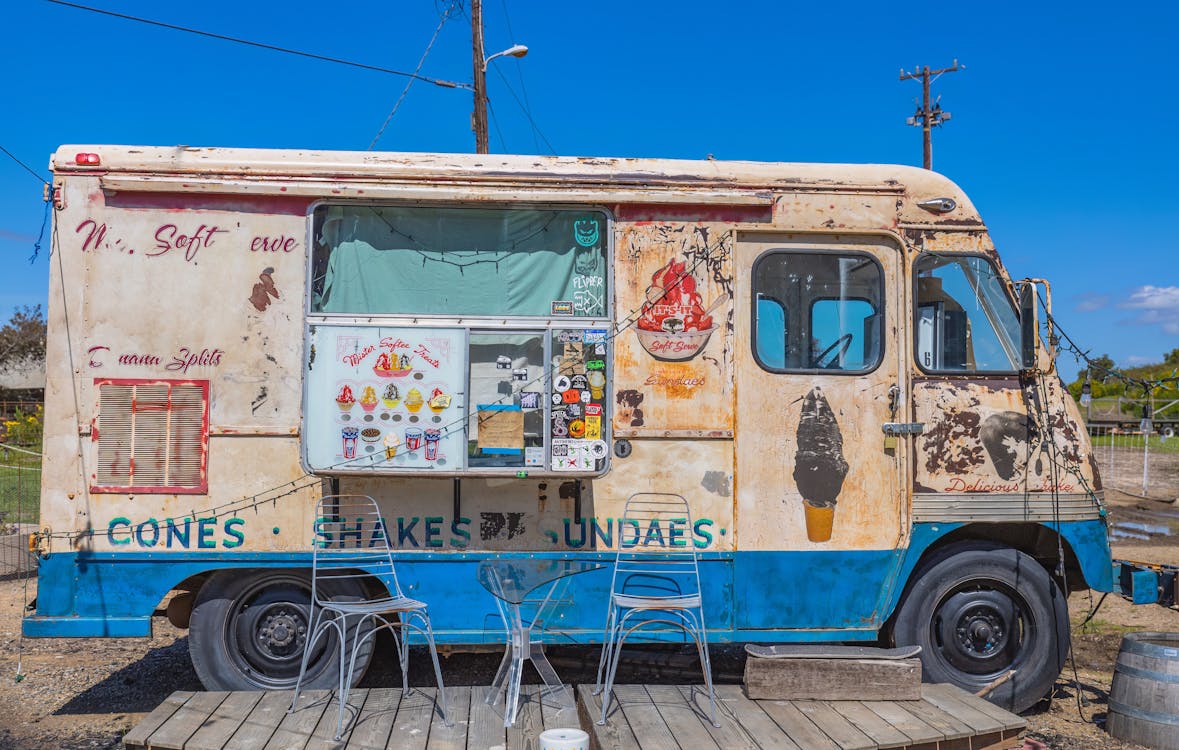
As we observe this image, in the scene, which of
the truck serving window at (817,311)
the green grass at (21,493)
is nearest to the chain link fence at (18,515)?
the green grass at (21,493)

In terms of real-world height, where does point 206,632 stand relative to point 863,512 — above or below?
below

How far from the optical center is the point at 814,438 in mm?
5574

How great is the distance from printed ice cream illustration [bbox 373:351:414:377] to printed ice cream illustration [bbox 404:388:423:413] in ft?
0.36

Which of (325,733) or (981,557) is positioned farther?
(981,557)

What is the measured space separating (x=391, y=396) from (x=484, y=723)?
175 centimetres

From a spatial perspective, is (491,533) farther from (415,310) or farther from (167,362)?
(167,362)

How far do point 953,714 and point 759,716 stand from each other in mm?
957

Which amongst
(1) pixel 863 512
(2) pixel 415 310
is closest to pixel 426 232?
(2) pixel 415 310

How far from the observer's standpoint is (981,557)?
18.5ft

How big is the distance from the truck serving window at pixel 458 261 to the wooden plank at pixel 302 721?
6.72 feet

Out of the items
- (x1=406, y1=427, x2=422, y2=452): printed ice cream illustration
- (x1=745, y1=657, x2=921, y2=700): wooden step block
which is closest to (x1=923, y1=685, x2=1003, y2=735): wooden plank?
(x1=745, y1=657, x2=921, y2=700): wooden step block

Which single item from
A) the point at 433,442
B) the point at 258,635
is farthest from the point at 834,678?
the point at 258,635

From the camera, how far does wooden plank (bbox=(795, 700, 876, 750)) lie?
174 inches

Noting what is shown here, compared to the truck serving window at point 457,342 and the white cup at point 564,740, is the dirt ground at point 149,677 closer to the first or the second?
the truck serving window at point 457,342
